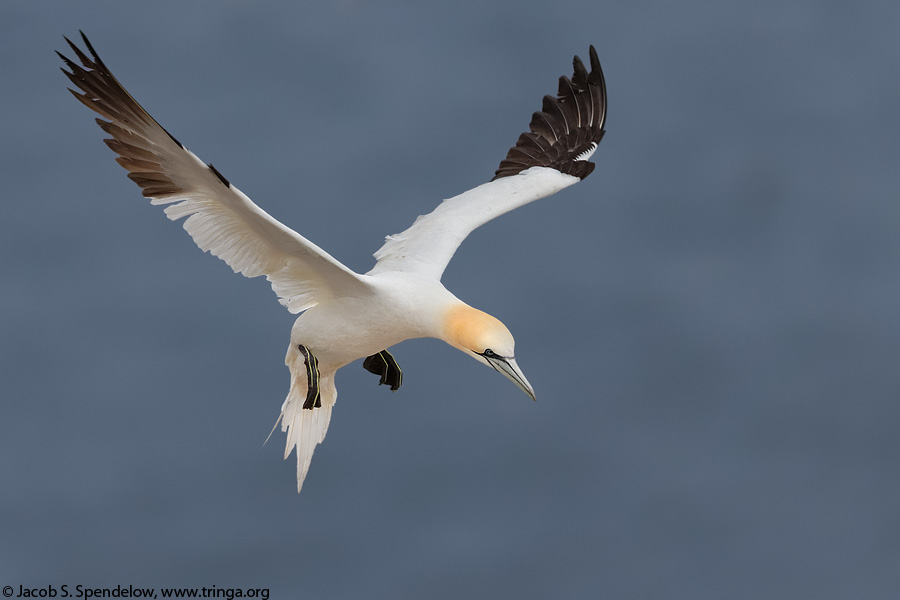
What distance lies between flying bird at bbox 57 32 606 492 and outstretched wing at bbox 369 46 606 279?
18 mm

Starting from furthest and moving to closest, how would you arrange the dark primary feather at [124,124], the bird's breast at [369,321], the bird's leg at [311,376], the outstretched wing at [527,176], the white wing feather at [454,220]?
the outstretched wing at [527,176] < the white wing feather at [454,220] < the bird's leg at [311,376] < the bird's breast at [369,321] < the dark primary feather at [124,124]

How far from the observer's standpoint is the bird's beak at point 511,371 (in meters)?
9.55

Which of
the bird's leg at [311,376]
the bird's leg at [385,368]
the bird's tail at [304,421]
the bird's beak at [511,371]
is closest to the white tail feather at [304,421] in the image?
the bird's tail at [304,421]

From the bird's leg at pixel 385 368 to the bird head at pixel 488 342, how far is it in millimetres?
2239

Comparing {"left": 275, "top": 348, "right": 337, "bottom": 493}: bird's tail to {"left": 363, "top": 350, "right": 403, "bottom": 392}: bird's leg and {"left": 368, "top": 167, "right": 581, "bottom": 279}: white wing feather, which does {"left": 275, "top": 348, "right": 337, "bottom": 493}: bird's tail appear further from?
{"left": 368, "top": 167, "right": 581, "bottom": 279}: white wing feather

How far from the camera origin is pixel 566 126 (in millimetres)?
13758

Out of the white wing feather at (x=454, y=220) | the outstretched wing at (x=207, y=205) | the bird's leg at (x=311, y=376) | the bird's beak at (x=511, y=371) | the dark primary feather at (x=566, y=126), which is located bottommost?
the bird's beak at (x=511, y=371)

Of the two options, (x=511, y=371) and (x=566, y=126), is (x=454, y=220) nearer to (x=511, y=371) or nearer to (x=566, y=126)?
(x=566, y=126)

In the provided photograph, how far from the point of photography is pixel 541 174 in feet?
42.5

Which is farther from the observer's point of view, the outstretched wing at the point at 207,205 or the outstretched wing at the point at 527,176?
the outstretched wing at the point at 527,176

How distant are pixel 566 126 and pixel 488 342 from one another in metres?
4.59

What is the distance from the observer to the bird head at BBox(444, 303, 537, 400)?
9570 millimetres

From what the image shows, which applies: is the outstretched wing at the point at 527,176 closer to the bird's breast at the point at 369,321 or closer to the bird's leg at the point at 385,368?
the bird's breast at the point at 369,321

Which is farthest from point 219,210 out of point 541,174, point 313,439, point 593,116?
point 593,116
